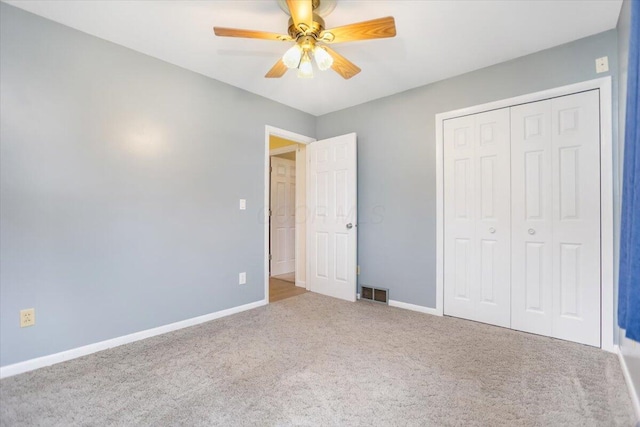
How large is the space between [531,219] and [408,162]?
4.17 feet

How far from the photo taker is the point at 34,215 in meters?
2.01

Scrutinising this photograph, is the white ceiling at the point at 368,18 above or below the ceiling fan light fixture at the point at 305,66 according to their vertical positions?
above

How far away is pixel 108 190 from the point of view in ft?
7.64

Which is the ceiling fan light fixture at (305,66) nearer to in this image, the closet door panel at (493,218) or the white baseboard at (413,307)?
the closet door panel at (493,218)

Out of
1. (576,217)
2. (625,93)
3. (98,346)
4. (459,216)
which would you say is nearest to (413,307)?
(459,216)

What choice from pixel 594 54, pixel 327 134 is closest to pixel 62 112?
pixel 327 134

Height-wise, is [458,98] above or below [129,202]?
above

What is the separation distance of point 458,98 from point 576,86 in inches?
35.3

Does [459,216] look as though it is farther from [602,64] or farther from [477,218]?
[602,64]

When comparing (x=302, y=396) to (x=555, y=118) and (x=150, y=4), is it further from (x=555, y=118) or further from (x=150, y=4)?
(x=555, y=118)

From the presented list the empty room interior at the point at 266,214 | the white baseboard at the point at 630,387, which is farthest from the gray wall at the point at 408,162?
the white baseboard at the point at 630,387

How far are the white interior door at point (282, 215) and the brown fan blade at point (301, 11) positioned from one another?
3.47m

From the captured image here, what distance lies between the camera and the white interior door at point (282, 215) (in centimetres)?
524

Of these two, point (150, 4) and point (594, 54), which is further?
point (594, 54)
